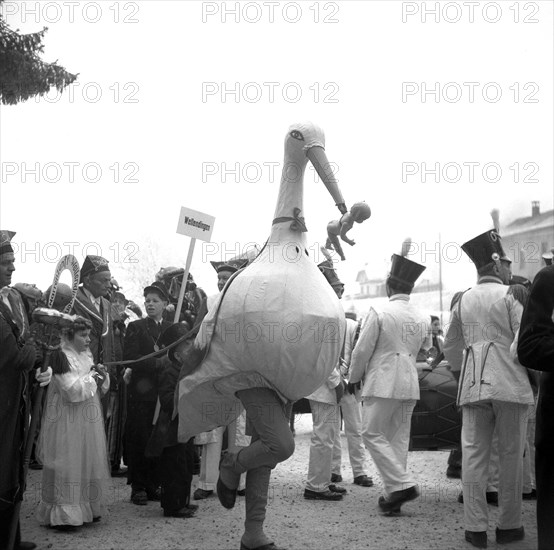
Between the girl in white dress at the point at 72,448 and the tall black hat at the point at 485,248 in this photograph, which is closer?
the girl in white dress at the point at 72,448

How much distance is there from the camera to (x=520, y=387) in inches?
208

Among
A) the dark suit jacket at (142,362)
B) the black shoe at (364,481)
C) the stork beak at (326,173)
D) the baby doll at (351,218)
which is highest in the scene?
the stork beak at (326,173)

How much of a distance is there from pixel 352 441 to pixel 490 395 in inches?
103

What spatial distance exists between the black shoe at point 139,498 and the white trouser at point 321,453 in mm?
1374

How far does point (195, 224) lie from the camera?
24.2 feet

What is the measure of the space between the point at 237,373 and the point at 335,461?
345cm

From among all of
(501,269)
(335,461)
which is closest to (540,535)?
(501,269)

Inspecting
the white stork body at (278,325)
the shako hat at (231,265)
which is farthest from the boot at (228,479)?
the shako hat at (231,265)

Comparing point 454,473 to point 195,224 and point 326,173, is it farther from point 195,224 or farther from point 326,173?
point 326,173

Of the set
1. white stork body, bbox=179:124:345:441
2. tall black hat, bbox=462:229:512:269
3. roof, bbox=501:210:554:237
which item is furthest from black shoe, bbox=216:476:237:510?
roof, bbox=501:210:554:237

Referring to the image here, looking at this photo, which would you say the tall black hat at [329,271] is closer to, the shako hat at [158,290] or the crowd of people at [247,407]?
the crowd of people at [247,407]

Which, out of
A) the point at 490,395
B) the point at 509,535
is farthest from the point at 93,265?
the point at 509,535

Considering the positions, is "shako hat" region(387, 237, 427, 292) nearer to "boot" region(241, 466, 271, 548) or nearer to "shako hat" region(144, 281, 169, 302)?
"shako hat" region(144, 281, 169, 302)

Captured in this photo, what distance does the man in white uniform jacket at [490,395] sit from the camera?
17.1ft
